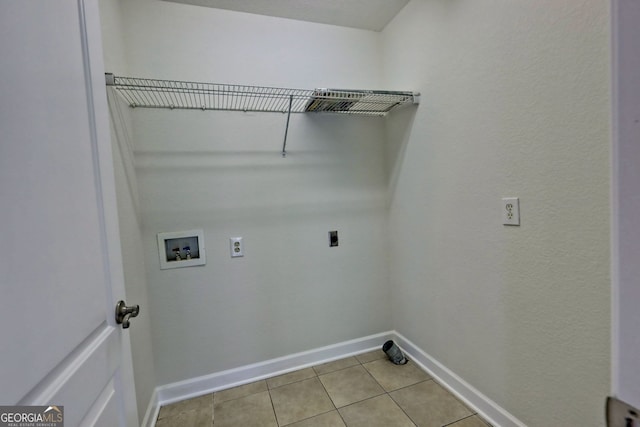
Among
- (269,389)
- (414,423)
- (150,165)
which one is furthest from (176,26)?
(414,423)

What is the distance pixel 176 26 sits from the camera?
1.62 meters

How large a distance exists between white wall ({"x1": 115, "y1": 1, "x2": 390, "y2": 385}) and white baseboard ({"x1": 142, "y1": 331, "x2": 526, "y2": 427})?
0.17 feet

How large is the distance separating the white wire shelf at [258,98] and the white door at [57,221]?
2.46ft

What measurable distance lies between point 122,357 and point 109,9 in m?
1.58

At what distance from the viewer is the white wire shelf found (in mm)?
1536

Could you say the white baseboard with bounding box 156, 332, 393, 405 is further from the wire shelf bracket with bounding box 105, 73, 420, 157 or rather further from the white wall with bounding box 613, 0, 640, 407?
the white wall with bounding box 613, 0, 640, 407

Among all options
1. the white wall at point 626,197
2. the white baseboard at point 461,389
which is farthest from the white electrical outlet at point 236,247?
the white wall at point 626,197

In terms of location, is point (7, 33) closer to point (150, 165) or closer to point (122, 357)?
point (122, 357)

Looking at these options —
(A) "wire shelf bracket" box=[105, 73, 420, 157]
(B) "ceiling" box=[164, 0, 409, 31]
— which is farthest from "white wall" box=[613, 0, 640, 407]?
(B) "ceiling" box=[164, 0, 409, 31]

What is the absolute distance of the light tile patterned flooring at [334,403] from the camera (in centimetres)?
147

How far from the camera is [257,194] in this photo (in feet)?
5.96

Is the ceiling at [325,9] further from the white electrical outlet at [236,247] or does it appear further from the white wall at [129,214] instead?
the white electrical outlet at [236,247]

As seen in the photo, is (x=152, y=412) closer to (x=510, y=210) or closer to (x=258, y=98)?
(x=258, y=98)

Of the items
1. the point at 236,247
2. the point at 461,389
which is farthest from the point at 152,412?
the point at 461,389
